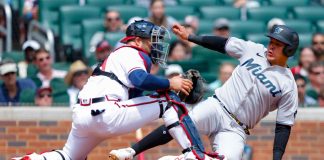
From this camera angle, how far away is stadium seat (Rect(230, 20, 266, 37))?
13.2m

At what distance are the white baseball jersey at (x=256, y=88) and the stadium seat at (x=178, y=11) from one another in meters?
5.40

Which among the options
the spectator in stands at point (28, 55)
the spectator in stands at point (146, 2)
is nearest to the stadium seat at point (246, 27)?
the spectator in stands at point (146, 2)

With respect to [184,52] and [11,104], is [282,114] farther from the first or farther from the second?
[184,52]

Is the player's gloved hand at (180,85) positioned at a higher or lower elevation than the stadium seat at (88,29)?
higher

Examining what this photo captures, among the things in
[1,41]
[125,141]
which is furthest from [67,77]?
[1,41]

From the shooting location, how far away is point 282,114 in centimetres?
773

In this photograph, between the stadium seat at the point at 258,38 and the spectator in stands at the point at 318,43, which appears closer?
the spectator in stands at the point at 318,43

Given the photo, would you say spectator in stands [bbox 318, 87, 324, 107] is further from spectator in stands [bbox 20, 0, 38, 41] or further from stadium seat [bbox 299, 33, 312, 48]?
spectator in stands [bbox 20, 0, 38, 41]

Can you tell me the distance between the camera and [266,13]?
13719 mm

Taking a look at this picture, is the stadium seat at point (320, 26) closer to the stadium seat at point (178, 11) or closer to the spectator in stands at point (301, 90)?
the stadium seat at point (178, 11)

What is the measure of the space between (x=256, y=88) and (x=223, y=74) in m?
3.36

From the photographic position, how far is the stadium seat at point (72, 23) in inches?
506

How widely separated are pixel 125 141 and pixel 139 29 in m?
2.88

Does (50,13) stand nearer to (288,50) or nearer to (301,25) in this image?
(301,25)
